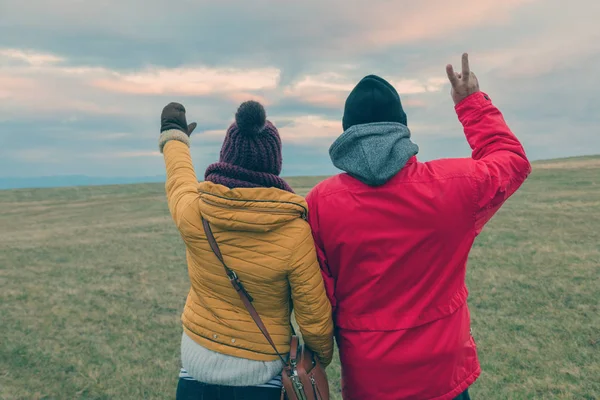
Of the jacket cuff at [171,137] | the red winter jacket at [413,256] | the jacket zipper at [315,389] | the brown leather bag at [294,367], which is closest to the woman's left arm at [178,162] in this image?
the jacket cuff at [171,137]

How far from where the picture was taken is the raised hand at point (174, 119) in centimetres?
319

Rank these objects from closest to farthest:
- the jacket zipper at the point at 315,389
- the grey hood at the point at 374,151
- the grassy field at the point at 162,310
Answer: the grey hood at the point at 374,151
the jacket zipper at the point at 315,389
the grassy field at the point at 162,310

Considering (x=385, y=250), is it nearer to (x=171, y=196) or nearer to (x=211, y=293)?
(x=211, y=293)

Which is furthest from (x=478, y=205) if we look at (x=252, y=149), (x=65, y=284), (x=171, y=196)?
(x=65, y=284)

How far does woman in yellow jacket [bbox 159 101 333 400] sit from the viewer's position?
2.35 meters

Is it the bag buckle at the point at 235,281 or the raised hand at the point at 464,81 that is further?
the raised hand at the point at 464,81

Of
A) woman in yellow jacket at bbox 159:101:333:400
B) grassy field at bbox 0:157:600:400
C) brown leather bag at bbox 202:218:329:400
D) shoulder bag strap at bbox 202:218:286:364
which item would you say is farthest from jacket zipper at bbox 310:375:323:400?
grassy field at bbox 0:157:600:400

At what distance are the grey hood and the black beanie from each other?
0.08m

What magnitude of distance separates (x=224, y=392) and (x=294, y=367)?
367 millimetres

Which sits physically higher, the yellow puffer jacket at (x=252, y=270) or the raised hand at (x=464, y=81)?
the raised hand at (x=464, y=81)

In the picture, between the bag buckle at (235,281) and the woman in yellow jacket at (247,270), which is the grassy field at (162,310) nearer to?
the woman in yellow jacket at (247,270)

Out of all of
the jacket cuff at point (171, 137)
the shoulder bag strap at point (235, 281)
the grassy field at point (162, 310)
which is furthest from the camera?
the grassy field at point (162, 310)

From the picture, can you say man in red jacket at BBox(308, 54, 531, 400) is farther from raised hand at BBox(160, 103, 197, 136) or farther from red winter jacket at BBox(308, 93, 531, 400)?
raised hand at BBox(160, 103, 197, 136)

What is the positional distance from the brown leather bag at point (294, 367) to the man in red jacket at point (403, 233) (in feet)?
0.60
